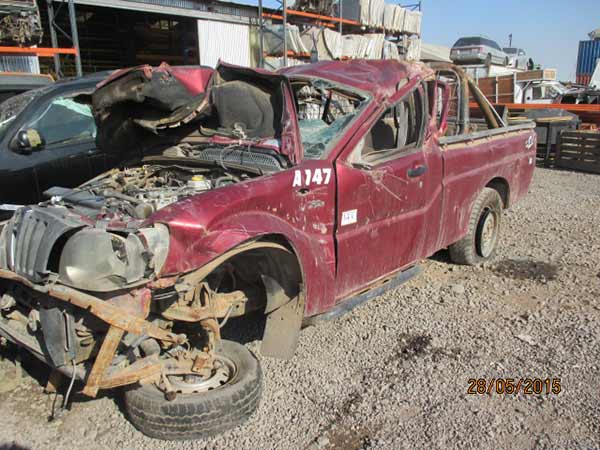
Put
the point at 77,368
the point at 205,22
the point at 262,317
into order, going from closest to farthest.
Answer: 1. the point at 77,368
2. the point at 262,317
3. the point at 205,22

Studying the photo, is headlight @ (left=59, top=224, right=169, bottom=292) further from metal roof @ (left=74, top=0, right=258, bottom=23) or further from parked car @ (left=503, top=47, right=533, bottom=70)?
parked car @ (left=503, top=47, right=533, bottom=70)

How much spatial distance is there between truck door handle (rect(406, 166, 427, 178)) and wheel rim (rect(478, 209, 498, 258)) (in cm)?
156

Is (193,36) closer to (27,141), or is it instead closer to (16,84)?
(16,84)

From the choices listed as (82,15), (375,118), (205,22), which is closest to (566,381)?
(375,118)

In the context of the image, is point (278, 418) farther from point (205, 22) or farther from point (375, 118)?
point (205, 22)

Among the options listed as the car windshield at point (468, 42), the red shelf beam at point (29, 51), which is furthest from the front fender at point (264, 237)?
the car windshield at point (468, 42)

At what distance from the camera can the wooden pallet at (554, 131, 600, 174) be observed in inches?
428

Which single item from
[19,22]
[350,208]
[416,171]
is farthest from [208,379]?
[19,22]

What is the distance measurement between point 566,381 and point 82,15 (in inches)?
716

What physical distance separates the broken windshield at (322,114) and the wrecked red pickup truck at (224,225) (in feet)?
0.05

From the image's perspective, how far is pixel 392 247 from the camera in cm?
385

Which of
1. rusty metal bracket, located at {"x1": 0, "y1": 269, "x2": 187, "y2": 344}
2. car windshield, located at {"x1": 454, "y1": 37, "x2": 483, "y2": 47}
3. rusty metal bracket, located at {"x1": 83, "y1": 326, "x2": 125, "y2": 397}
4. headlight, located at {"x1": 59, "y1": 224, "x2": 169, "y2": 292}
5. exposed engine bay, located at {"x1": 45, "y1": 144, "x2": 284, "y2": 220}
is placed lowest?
rusty metal bracket, located at {"x1": 83, "y1": 326, "x2": 125, "y2": 397}

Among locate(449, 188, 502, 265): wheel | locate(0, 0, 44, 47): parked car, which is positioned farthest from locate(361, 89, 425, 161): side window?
locate(0, 0, 44, 47): parked car
